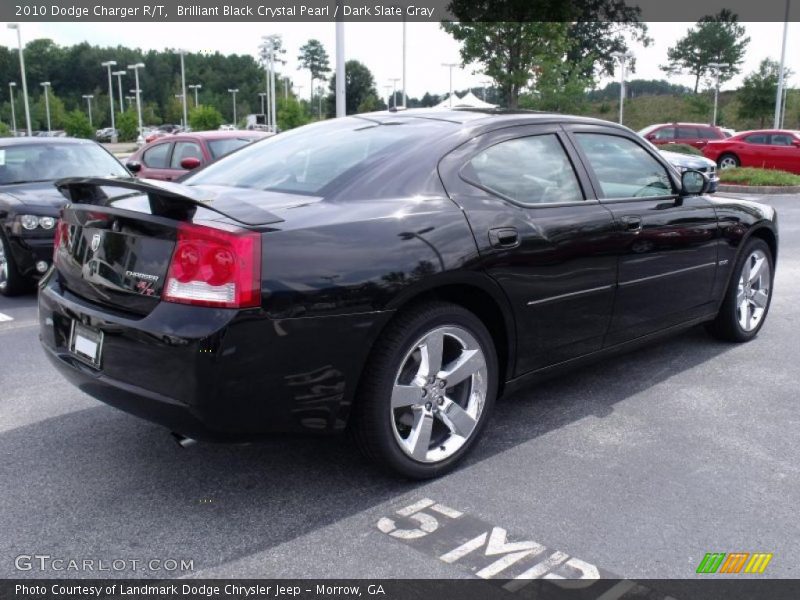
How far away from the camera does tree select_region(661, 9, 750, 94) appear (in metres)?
71.0

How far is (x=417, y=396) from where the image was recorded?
3.29m

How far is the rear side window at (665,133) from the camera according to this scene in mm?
26594

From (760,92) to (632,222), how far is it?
43.8m

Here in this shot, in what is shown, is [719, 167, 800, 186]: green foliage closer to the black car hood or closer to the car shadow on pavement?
the black car hood

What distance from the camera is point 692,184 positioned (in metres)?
4.74

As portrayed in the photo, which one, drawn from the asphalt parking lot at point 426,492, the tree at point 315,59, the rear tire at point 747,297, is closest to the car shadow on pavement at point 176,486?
the asphalt parking lot at point 426,492

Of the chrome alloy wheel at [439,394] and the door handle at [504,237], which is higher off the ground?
the door handle at [504,237]

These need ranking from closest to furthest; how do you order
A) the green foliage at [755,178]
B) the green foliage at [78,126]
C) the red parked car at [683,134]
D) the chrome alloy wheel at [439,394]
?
1. the chrome alloy wheel at [439,394]
2. the green foliage at [755,178]
3. the red parked car at [683,134]
4. the green foliage at [78,126]

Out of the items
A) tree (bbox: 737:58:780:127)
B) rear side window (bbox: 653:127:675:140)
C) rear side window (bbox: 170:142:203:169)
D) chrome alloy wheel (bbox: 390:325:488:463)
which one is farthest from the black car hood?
tree (bbox: 737:58:780:127)

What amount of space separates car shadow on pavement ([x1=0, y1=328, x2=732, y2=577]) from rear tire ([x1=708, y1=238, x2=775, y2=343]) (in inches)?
60.9

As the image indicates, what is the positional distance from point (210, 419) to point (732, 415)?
2.76m

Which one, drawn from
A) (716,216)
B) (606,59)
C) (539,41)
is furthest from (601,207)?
(606,59)

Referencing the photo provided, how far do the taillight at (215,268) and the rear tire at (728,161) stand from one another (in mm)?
23753

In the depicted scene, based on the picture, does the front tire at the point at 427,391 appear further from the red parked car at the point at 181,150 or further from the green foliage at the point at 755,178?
the green foliage at the point at 755,178
